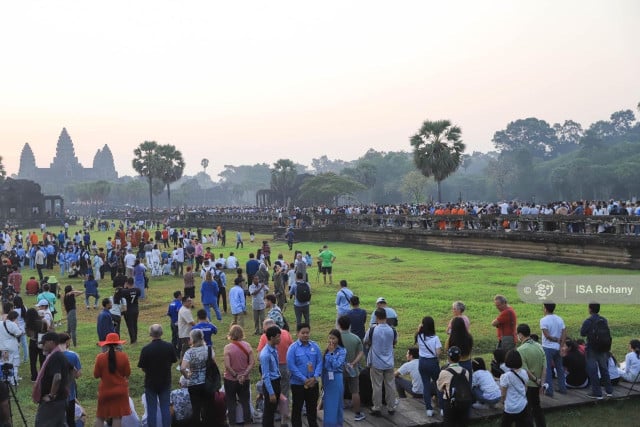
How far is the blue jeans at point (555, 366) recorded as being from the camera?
8.91 meters

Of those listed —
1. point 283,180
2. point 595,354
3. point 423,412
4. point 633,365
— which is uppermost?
point 283,180

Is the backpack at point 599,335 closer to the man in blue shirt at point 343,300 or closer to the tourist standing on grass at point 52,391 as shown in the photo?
the man in blue shirt at point 343,300

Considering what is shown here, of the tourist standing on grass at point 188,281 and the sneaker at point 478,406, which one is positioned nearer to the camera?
the sneaker at point 478,406

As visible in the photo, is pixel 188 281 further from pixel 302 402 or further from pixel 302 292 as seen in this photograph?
pixel 302 402

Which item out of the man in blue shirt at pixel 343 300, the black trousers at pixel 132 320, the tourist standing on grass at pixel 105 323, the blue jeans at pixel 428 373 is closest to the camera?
the blue jeans at pixel 428 373

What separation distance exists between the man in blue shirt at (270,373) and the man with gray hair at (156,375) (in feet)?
4.25

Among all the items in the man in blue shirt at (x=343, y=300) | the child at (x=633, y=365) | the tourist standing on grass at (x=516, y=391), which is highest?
the man in blue shirt at (x=343, y=300)

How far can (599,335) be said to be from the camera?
883 centimetres

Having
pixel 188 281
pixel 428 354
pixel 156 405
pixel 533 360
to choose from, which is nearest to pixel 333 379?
pixel 428 354

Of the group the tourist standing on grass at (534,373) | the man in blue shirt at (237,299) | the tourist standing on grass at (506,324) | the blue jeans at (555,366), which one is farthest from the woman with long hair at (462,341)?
the man in blue shirt at (237,299)

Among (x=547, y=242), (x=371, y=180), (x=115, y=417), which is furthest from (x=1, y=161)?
(x=115, y=417)

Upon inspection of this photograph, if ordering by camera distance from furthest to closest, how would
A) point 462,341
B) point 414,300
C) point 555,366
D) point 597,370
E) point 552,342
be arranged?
point 414,300, point 555,366, point 597,370, point 552,342, point 462,341

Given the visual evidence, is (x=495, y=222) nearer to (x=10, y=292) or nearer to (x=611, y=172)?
(x=10, y=292)

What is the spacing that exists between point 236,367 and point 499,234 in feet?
71.3
